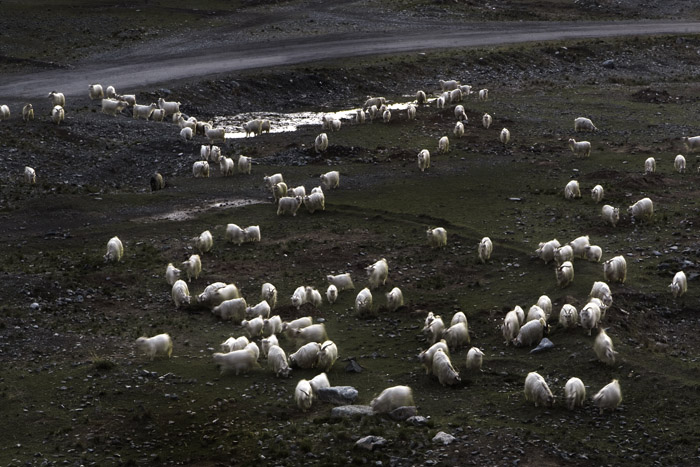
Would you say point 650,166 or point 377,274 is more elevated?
point 650,166

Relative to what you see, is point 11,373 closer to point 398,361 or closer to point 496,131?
point 398,361

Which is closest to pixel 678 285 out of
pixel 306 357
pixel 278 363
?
pixel 306 357

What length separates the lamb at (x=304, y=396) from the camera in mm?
16734

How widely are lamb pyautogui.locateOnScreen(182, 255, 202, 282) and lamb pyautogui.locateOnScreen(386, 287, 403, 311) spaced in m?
4.90

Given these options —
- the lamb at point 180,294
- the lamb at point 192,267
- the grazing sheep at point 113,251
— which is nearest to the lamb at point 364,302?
the lamb at point 180,294

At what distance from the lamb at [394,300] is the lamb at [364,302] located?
43 centimetres

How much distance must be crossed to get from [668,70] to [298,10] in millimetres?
22731

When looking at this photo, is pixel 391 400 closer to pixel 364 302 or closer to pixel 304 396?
pixel 304 396

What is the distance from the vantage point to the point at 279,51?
50.0 metres

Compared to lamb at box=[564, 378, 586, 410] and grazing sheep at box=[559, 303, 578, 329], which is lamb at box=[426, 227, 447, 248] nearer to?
grazing sheep at box=[559, 303, 578, 329]

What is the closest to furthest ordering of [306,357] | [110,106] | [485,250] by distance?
1. [306,357]
2. [485,250]
3. [110,106]

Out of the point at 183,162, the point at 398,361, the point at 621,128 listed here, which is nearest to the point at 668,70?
the point at 621,128

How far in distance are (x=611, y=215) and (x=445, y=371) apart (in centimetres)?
1094

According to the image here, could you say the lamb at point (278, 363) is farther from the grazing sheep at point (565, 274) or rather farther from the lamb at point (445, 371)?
the grazing sheep at point (565, 274)
